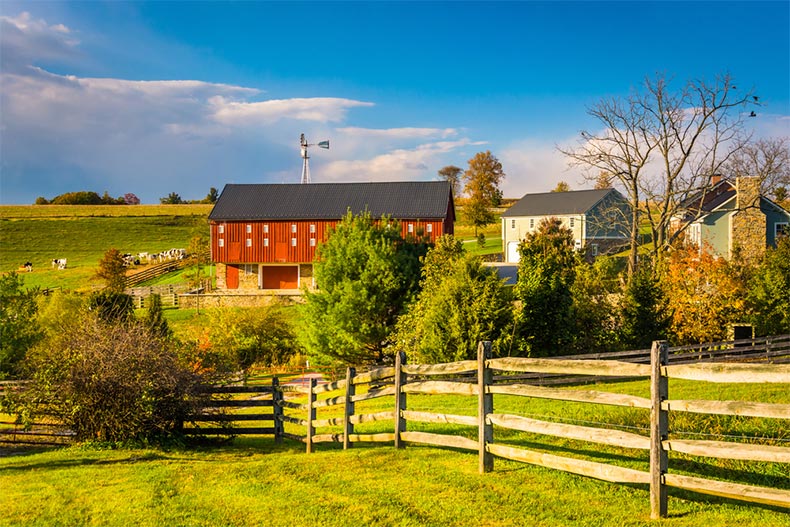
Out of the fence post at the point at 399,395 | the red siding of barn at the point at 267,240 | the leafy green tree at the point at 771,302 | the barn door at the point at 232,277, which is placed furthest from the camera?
the barn door at the point at 232,277

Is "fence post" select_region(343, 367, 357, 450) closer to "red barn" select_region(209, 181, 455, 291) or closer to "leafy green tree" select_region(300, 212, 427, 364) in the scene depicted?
"leafy green tree" select_region(300, 212, 427, 364)

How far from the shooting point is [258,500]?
873 centimetres

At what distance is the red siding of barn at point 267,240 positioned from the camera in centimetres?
6012

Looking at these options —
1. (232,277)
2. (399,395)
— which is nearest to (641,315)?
(399,395)

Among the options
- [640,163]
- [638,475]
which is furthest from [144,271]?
[638,475]

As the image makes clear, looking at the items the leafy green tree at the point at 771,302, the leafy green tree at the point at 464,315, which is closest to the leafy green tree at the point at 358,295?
the leafy green tree at the point at 464,315

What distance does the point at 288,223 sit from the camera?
2382 inches

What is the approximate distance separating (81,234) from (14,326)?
62.0 m

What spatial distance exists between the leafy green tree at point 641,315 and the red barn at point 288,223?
29.5m

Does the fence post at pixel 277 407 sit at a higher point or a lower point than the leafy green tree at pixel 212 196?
lower

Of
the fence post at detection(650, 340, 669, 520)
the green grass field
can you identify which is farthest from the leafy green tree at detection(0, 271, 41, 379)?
the fence post at detection(650, 340, 669, 520)

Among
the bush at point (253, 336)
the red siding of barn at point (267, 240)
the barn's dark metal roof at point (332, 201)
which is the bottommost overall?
the bush at point (253, 336)

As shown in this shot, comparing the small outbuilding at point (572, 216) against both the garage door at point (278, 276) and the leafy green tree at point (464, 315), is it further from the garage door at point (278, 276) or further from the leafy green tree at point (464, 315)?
the leafy green tree at point (464, 315)

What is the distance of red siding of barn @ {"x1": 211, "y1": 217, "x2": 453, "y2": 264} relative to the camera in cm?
6012
